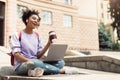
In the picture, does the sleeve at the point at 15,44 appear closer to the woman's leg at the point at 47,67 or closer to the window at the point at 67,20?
the woman's leg at the point at 47,67

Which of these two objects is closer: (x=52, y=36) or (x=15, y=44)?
(x=52, y=36)

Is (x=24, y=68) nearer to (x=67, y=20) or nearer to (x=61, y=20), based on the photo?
(x=61, y=20)

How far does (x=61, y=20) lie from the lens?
25.0 metres

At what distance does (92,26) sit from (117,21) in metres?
6.73

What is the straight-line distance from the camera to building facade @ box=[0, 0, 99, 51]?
63.3 ft

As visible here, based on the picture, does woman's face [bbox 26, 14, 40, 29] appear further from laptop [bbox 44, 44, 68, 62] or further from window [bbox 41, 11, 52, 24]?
window [bbox 41, 11, 52, 24]

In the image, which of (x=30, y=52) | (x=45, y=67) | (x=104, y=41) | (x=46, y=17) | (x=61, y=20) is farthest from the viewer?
(x=104, y=41)

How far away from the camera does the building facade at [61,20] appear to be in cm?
1928

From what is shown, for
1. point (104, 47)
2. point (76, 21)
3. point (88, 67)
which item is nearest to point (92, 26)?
point (76, 21)

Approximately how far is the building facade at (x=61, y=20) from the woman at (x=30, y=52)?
1413 cm

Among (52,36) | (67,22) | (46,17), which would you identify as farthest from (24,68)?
(67,22)

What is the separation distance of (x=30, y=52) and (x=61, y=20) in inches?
788

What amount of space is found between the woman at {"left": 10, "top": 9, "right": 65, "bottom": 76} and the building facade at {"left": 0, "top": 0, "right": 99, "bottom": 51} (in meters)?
14.1

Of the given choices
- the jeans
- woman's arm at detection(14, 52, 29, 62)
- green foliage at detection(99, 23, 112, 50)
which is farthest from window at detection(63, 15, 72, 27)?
woman's arm at detection(14, 52, 29, 62)
